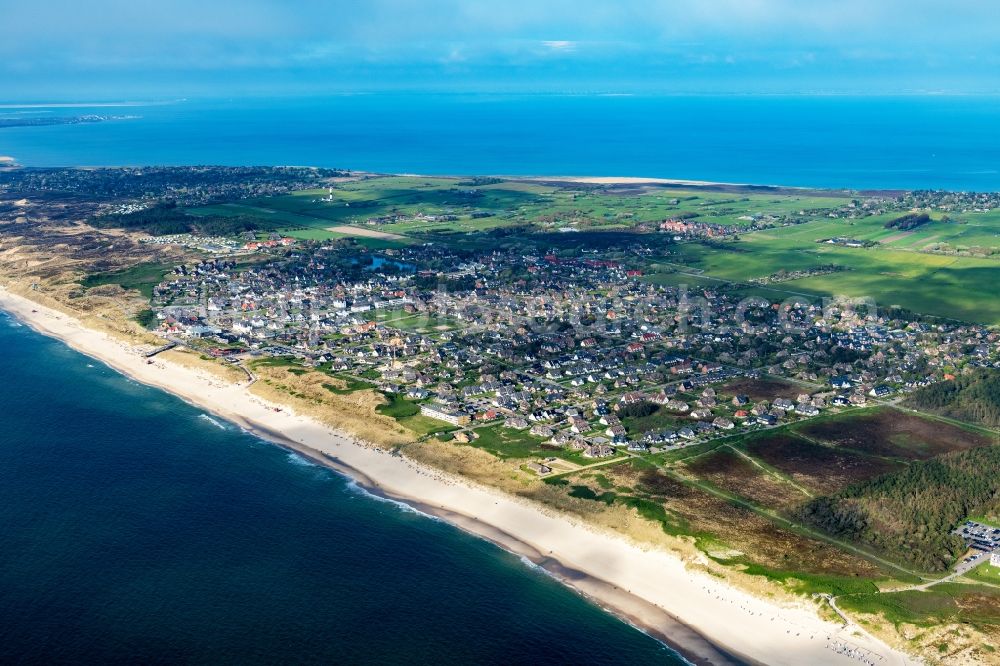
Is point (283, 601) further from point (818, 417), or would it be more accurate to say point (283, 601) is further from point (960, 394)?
point (960, 394)

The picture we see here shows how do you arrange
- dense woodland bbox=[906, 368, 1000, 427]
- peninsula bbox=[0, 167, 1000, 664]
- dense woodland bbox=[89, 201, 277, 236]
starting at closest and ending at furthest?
1. peninsula bbox=[0, 167, 1000, 664]
2. dense woodland bbox=[906, 368, 1000, 427]
3. dense woodland bbox=[89, 201, 277, 236]

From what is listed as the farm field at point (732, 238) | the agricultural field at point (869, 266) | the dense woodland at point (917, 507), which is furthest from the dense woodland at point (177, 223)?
the dense woodland at point (917, 507)

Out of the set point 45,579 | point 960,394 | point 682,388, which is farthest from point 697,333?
point 45,579

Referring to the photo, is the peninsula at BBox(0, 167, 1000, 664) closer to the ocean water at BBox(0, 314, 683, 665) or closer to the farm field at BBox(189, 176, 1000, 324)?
the farm field at BBox(189, 176, 1000, 324)

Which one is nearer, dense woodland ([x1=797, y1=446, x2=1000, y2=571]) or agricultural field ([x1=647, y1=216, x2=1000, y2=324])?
dense woodland ([x1=797, y1=446, x2=1000, y2=571])

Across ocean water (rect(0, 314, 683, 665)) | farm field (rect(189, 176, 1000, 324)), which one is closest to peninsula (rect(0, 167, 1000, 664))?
farm field (rect(189, 176, 1000, 324))
